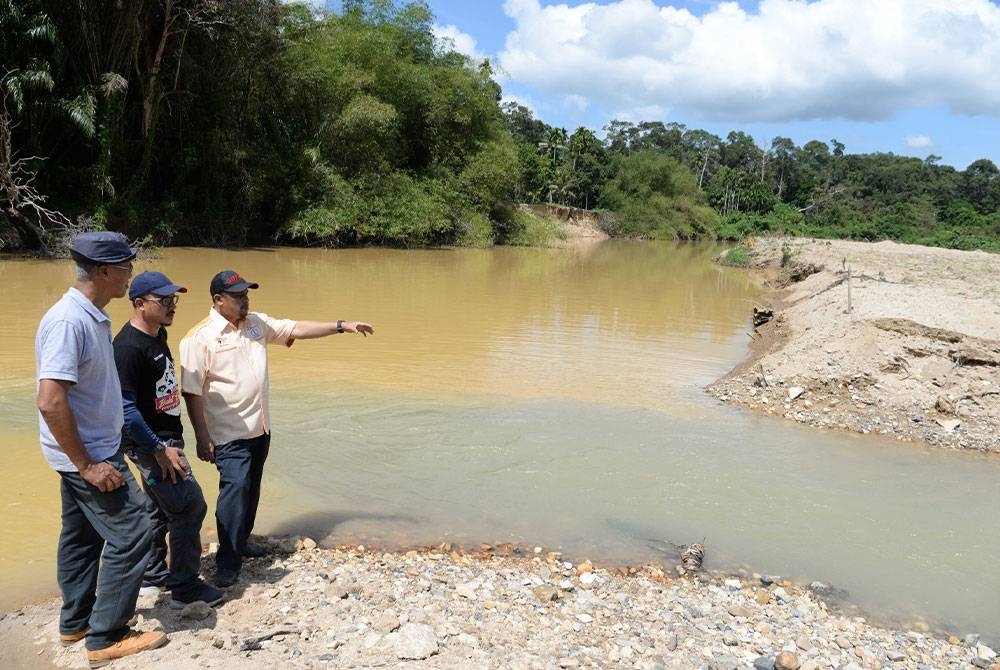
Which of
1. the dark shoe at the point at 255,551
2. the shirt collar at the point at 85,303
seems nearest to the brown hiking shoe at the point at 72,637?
the dark shoe at the point at 255,551

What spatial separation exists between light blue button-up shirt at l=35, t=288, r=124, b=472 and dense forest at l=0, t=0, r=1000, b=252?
57.7ft

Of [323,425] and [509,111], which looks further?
[509,111]

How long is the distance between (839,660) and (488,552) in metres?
2.05

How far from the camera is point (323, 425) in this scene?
696cm

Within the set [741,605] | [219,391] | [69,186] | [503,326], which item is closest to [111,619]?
[219,391]

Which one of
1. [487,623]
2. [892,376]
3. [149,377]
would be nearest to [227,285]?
[149,377]

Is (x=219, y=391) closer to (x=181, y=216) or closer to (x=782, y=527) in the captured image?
(x=782, y=527)

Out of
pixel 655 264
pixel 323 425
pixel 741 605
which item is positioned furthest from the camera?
pixel 655 264

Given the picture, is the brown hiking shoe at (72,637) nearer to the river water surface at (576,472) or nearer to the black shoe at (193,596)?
the black shoe at (193,596)

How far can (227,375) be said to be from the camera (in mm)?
3605

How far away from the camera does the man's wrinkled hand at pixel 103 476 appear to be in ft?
8.89

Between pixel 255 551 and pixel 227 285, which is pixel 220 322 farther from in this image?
pixel 255 551

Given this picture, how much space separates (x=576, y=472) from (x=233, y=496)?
125 inches

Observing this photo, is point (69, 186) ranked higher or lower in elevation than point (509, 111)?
lower
